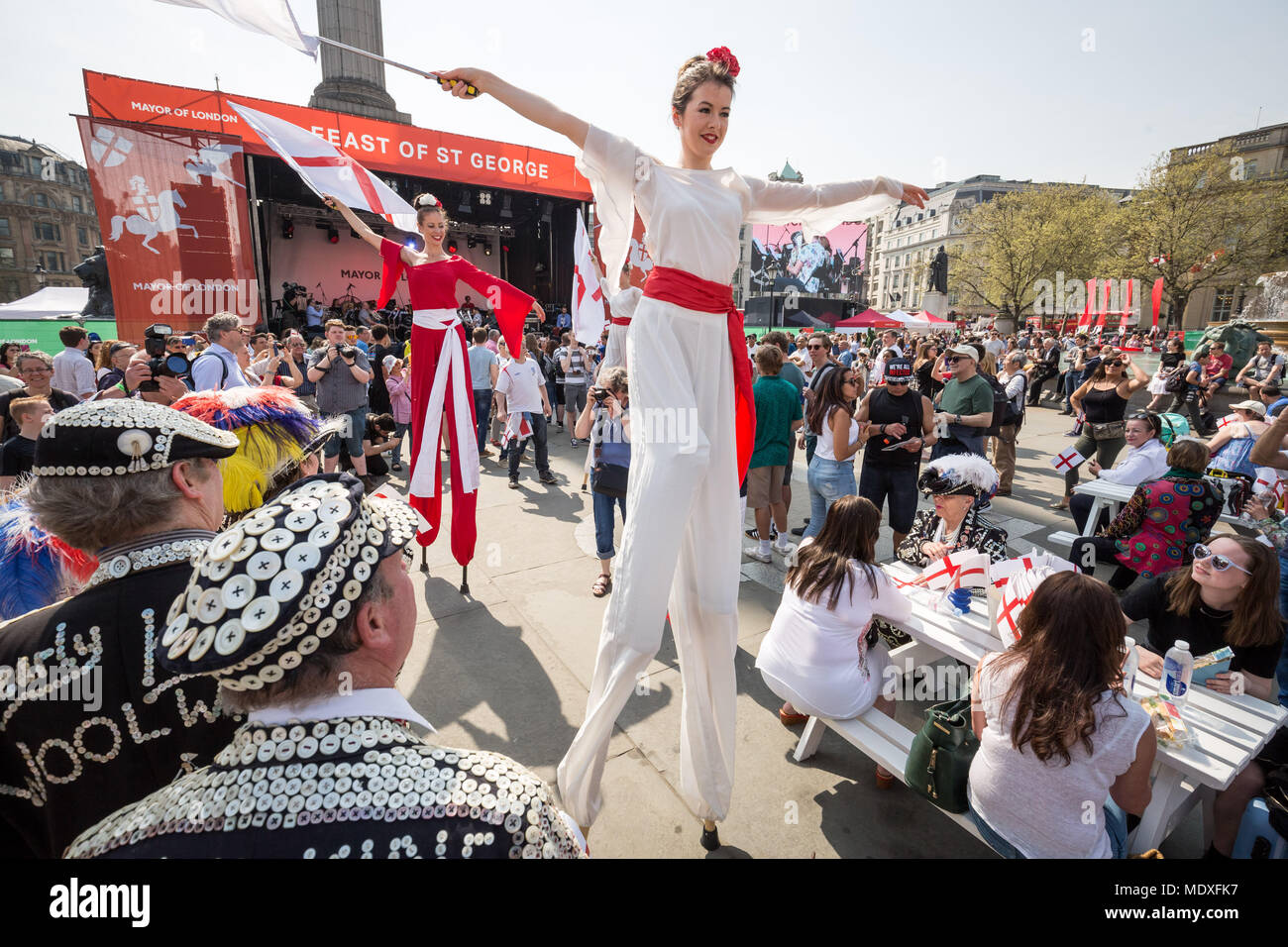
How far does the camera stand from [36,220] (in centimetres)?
4869

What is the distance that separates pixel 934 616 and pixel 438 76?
3.15 m

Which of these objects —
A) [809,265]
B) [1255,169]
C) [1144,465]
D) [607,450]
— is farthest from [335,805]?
[809,265]

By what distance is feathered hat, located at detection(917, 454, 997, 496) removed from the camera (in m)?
3.78

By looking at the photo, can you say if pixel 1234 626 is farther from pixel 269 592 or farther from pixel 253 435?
pixel 253 435

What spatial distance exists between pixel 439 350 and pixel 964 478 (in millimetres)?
3475

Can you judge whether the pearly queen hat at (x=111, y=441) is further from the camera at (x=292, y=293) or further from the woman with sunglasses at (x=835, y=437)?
the camera at (x=292, y=293)

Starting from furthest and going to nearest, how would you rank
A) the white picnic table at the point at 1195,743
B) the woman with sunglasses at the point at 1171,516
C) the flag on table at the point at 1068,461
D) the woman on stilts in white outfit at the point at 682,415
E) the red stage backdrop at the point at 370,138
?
the red stage backdrop at the point at 370,138 < the flag on table at the point at 1068,461 < the woman with sunglasses at the point at 1171,516 < the white picnic table at the point at 1195,743 < the woman on stilts in white outfit at the point at 682,415

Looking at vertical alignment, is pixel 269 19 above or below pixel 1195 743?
above

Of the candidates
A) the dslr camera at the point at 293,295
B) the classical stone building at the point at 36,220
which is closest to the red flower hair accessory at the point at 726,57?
the dslr camera at the point at 293,295

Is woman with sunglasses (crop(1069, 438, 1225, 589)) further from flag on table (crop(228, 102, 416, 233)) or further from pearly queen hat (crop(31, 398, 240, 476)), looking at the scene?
flag on table (crop(228, 102, 416, 233))

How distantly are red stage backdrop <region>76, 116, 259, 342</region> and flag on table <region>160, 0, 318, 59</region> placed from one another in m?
12.4

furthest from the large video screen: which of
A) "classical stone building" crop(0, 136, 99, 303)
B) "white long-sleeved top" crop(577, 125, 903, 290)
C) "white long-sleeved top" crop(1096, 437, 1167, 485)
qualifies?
"classical stone building" crop(0, 136, 99, 303)

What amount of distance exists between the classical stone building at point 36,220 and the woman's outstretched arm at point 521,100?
63.7 m

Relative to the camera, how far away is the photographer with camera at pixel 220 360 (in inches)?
182
